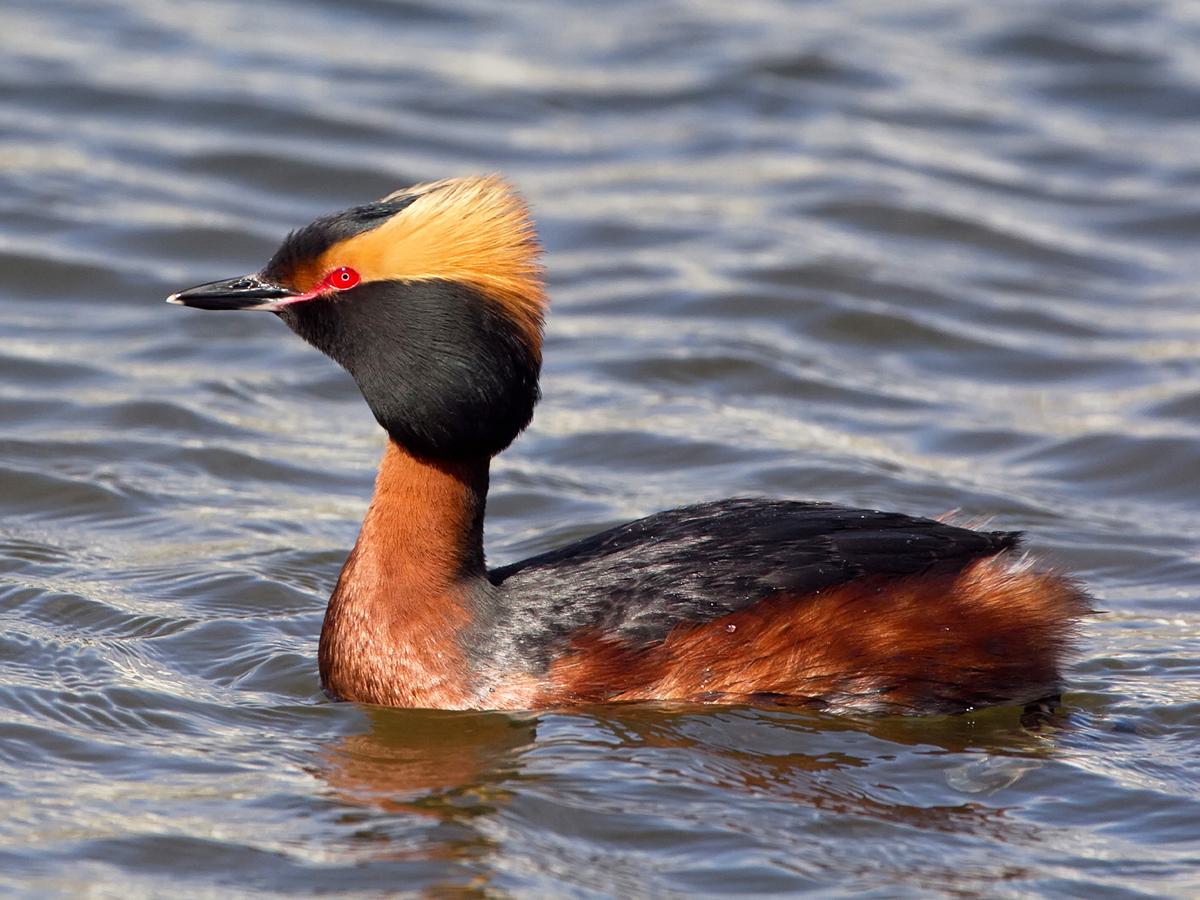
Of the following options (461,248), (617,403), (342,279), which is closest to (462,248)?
(461,248)

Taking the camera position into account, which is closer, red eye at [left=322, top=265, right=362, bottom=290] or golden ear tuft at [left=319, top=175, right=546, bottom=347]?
golden ear tuft at [left=319, top=175, right=546, bottom=347]

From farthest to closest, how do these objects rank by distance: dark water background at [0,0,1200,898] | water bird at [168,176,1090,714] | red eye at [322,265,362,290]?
red eye at [322,265,362,290] < water bird at [168,176,1090,714] < dark water background at [0,0,1200,898]

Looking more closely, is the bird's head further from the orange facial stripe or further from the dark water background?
the dark water background

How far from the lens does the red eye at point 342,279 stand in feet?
23.3

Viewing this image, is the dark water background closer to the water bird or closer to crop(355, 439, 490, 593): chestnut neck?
the water bird

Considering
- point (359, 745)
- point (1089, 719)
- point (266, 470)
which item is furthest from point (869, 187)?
point (359, 745)

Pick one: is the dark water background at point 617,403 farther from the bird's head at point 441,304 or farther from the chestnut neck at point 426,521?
the bird's head at point 441,304

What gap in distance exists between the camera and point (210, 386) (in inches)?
427

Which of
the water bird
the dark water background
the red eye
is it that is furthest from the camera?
the red eye

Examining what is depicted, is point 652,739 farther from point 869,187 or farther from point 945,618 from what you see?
point 869,187

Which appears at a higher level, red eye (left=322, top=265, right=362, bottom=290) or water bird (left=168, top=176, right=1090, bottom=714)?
red eye (left=322, top=265, right=362, bottom=290)

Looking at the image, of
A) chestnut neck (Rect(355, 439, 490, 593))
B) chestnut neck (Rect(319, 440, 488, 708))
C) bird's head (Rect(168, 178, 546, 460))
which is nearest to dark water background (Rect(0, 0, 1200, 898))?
chestnut neck (Rect(319, 440, 488, 708))

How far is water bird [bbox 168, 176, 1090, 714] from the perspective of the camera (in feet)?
22.8

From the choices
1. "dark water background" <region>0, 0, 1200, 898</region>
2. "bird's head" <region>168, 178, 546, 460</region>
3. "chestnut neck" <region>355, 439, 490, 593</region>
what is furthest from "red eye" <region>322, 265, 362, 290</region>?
Result: "dark water background" <region>0, 0, 1200, 898</region>
